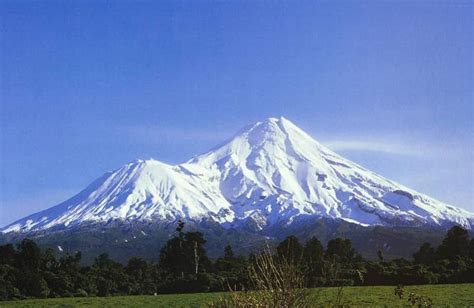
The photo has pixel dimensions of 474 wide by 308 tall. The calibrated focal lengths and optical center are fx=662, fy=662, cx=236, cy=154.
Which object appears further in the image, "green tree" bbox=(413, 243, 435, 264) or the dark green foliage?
the dark green foliage

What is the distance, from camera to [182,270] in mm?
68938

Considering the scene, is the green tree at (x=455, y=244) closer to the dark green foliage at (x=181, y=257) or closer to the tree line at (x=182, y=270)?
the tree line at (x=182, y=270)

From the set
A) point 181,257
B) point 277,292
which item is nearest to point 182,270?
point 181,257

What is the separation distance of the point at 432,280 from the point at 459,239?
17690 millimetres

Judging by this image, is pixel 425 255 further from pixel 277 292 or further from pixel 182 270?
pixel 277 292

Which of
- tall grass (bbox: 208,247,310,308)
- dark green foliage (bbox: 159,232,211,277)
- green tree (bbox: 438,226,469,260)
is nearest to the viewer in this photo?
tall grass (bbox: 208,247,310,308)

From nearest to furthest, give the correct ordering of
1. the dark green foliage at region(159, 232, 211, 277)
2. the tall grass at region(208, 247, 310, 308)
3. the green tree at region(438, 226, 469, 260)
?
the tall grass at region(208, 247, 310, 308)
the green tree at region(438, 226, 469, 260)
the dark green foliage at region(159, 232, 211, 277)

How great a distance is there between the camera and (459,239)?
64000mm

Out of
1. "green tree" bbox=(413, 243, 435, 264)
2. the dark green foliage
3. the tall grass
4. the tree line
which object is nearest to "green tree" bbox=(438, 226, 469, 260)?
the tree line

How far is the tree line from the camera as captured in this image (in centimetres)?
4921

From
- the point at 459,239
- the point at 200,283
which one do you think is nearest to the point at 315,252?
the point at 459,239

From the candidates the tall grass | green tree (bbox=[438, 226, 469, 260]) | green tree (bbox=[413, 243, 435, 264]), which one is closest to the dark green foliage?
green tree (bbox=[413, 243, 435, 264])

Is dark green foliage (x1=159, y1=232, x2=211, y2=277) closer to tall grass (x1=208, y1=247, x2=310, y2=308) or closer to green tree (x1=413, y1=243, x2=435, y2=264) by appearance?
green tree (x1=413, y1=243, x2=435, y2=264)

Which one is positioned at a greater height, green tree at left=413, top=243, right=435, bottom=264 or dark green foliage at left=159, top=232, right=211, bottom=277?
dark green foliage at left=159, top=232, right=211, bottom=277
